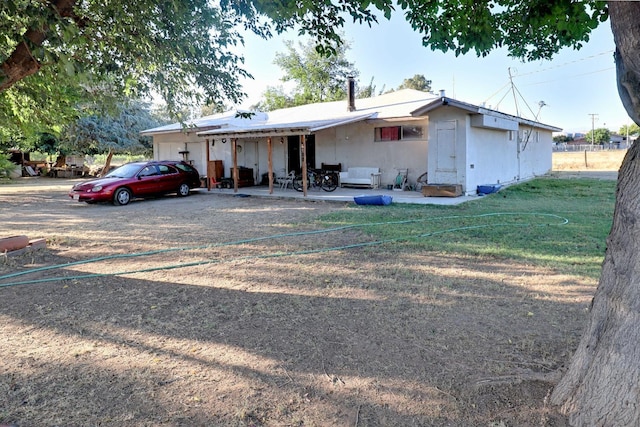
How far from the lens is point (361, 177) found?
17.4m

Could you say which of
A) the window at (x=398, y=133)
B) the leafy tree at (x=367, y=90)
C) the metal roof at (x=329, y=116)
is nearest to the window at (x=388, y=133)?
the window at (x=398, y=133)

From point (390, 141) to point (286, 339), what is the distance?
14.0 m

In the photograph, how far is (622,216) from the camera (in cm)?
250

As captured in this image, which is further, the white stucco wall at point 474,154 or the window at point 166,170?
the window at point 166,170

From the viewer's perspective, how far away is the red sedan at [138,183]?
14.1 m

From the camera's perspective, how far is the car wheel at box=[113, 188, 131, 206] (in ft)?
46.8

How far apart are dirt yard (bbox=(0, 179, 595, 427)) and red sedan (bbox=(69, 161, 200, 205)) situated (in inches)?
299

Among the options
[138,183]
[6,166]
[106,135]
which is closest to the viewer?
[138,183]

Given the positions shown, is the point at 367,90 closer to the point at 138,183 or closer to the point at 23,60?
the point at 138,183

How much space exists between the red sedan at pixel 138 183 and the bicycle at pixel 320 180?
3872mm

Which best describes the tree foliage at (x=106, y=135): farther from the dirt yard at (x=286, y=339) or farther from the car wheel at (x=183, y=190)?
the dirt yard at (x=286, y=339)

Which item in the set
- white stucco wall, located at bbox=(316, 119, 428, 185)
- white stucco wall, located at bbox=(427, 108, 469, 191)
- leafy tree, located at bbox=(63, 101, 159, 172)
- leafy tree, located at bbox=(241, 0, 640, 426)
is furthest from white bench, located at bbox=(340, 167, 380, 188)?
leafy tree, located at bbox=(63, 101, 159, 172)

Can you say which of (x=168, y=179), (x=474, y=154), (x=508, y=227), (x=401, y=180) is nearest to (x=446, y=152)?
(x=474, y=154)

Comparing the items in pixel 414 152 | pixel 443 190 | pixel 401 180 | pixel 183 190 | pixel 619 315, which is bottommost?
pixel 619 315
